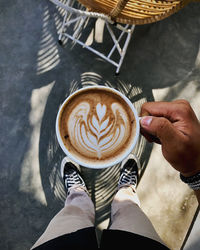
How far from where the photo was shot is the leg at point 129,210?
123cm

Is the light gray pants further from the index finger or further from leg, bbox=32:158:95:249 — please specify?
the index finger

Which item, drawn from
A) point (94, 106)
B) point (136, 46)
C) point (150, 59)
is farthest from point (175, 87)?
point (94, 106)

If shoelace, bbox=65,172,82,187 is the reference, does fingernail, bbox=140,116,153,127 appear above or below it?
above

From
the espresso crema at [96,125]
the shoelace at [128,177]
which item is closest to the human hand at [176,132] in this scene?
the espresso crema at [96,125]

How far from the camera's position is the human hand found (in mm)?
959

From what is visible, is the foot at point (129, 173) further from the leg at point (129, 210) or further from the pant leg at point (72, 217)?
the pant leg at point (72, 217)

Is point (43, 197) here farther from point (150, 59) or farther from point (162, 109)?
point (150, 59)

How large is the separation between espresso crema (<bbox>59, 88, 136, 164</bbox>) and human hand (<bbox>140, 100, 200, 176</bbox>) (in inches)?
4.3

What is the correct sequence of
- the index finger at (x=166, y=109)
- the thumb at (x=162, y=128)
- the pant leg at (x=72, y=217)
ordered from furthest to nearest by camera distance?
1. the pant leg at (x=72, y=217)
2. the index finger at (x=166, y=109)
3. the thumb at (x=162, y=128)

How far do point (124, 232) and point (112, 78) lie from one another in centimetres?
122

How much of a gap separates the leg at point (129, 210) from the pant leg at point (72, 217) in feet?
0.56

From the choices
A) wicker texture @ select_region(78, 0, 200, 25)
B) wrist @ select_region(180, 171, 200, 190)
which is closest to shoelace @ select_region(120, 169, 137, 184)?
wrist @ select_region(180, 171, 200, 190)

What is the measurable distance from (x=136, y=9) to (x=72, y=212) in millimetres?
1297

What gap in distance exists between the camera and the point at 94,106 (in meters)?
1.14
